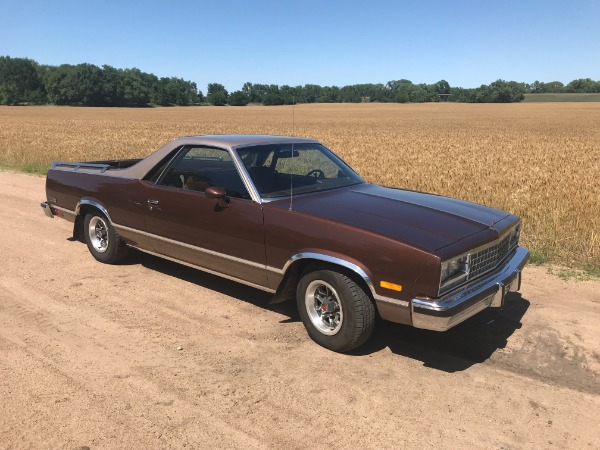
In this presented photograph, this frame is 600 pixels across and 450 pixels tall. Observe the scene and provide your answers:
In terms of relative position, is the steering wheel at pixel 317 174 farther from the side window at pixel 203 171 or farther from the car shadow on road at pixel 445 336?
the car shadow on road at pixel 445 336

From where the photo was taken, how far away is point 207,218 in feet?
13.9

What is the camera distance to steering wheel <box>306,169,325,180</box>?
14.9ft

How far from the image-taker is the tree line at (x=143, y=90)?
96.9 m

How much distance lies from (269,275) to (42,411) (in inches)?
68.9

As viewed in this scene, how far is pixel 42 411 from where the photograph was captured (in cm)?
281

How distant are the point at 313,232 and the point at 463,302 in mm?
1112

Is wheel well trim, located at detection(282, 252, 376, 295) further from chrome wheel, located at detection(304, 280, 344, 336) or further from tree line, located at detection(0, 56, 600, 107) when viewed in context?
tree line, located at detection(0, 56, 600, 107)

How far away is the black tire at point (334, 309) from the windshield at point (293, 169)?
854mm

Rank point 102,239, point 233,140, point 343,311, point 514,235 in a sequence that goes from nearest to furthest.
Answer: point 343,311
point 514,235
point 233,140
point 102,239

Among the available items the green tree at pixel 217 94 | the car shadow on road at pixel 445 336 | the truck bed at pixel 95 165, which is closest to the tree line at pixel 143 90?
the green tree at pixel 217 94

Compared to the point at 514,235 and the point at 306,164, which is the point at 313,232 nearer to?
the point at 306,164

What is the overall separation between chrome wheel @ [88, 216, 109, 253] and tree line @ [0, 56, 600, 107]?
87.0 metres

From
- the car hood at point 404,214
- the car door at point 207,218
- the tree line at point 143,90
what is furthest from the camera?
the tree line at point 143,90

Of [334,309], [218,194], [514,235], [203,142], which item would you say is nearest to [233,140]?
[203,142]
